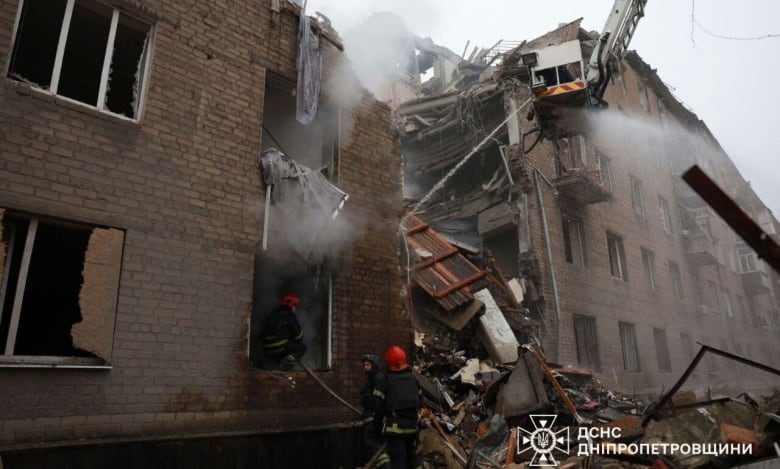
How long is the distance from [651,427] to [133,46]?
7.69 metres

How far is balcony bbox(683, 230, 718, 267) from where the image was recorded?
2072cm

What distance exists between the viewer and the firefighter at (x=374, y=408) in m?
5.45

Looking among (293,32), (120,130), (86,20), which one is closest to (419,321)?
(293,32)

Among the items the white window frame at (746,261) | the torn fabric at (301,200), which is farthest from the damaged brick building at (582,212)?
the white window frame at (746,261)

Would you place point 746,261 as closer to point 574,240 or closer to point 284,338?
point 574,240

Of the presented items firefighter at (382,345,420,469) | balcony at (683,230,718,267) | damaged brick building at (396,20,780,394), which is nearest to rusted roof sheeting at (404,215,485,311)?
damaged brick building at (396,20,780,394)

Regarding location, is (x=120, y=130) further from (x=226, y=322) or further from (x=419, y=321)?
(x=419, y=321)

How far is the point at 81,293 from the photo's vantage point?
4.77 metres

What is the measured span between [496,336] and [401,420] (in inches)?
184

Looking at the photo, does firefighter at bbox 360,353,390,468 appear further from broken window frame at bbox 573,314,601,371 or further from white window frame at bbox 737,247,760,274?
white window frame at bbox 737,247,760,274

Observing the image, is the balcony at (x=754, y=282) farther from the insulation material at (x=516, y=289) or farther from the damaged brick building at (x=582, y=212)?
the insulation material at (x=516, y=289)

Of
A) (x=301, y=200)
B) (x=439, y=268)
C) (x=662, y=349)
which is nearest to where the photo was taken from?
(x=301, y=200)

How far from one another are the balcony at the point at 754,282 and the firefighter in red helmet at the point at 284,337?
3037cm

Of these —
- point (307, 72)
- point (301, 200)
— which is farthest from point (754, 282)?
point (301, 200)
